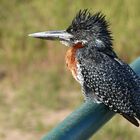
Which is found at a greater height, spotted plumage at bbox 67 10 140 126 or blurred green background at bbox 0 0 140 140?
blurred green background at bbox 0 0 140 140

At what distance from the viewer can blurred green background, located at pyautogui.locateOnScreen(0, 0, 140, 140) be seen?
585 cm

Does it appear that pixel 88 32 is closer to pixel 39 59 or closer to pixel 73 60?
pixel 73 60

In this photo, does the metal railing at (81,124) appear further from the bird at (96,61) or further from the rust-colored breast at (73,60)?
the rust-colored breast at (73,60)

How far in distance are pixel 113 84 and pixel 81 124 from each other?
1.33 m

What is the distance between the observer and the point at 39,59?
6746 mm

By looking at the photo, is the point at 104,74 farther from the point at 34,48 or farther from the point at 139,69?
the point at 34,48

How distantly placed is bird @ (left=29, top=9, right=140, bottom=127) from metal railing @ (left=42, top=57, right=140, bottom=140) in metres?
1.02

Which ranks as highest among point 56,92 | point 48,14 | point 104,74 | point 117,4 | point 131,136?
point 48,14

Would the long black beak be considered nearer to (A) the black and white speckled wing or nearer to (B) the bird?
(B) the bird

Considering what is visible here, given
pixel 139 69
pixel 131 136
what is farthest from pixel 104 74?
pixel 131 136

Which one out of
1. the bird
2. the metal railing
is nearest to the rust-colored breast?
the bird

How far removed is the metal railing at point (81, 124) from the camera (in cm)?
143

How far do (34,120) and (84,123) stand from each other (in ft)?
13.9

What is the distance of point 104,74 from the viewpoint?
9.71ft
